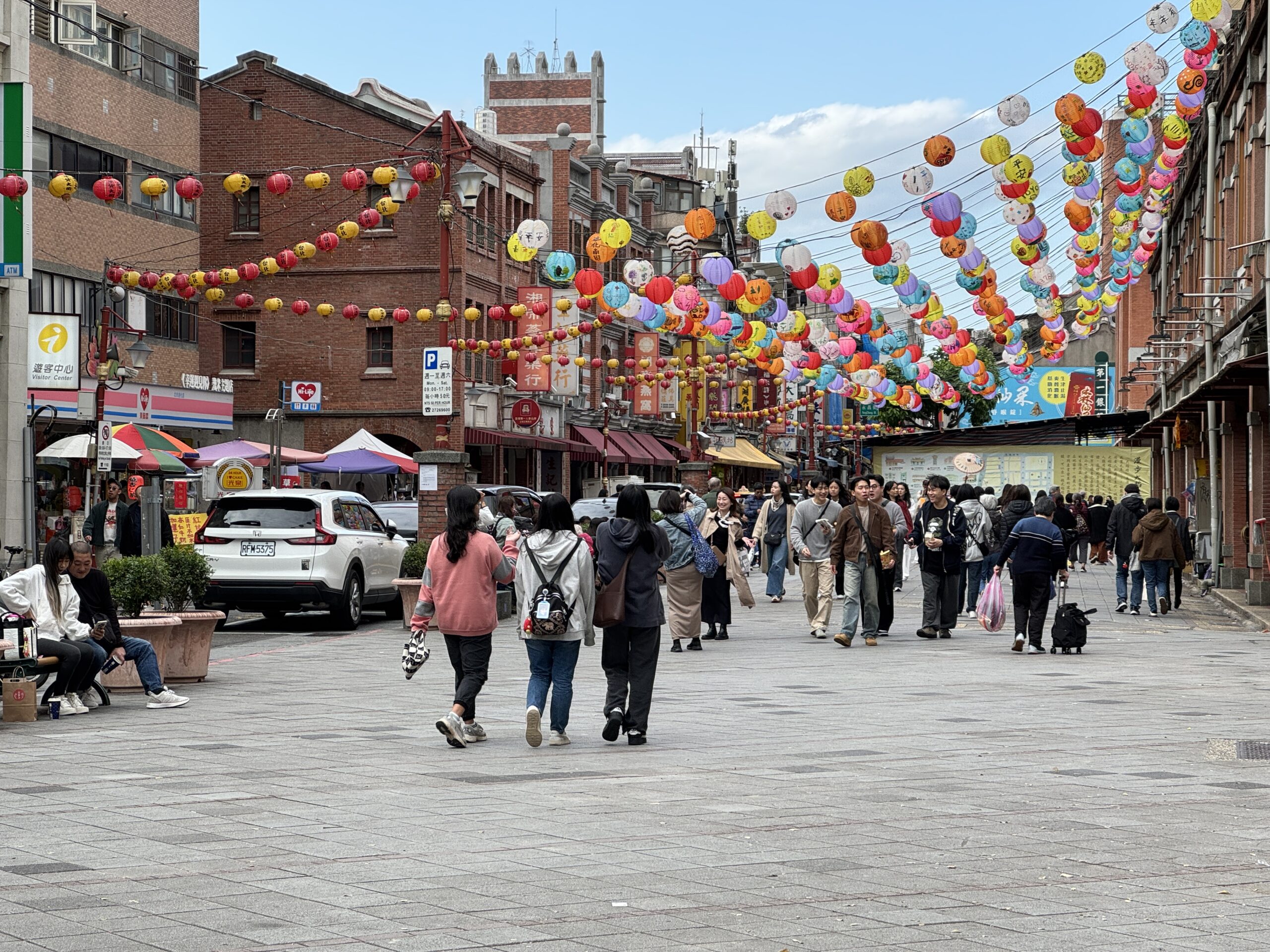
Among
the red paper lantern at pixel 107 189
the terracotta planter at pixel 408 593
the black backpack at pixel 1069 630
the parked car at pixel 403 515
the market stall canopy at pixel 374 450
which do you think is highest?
the red paper lantern at pixel 107 189

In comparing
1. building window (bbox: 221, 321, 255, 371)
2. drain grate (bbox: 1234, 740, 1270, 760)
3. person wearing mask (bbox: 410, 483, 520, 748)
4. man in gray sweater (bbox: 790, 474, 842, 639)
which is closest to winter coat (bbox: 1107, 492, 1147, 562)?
man in gray sweater (bbox: 790, 474, 842, 639)

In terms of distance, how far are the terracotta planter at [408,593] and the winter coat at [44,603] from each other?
28.2ft

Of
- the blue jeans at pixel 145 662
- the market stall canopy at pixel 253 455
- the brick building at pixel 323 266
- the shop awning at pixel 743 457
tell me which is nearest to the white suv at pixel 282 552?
the blue jeans at pixel 145 662

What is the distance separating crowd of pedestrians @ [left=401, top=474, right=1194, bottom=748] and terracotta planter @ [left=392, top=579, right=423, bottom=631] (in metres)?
0.68

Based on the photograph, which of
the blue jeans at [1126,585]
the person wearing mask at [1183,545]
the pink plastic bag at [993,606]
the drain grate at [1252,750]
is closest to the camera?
the drain grate at [1252,750]

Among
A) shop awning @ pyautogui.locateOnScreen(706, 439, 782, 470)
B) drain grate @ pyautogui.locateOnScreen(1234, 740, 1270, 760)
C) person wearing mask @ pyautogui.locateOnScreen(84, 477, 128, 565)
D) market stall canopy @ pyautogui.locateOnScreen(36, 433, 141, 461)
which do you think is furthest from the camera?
shop awning @ pyautogui.locateOnScreen(706, 439, 782, 470)

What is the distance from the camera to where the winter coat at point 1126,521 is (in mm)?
27188

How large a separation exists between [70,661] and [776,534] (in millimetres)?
17732

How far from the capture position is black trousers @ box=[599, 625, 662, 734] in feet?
37.7

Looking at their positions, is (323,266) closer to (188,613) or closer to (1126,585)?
(1126,585)

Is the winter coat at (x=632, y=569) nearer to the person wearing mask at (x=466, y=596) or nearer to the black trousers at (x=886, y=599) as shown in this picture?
the person wearing mask at (x=466, y=596)

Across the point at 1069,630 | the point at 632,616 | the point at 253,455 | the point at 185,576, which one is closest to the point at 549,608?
the point at 632,616

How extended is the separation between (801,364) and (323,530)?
16464 mm

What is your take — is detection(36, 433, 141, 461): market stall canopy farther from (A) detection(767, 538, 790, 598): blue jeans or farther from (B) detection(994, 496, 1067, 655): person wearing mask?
(B) detection(994, 496, 1067, 655): person wearing mask
